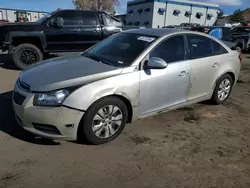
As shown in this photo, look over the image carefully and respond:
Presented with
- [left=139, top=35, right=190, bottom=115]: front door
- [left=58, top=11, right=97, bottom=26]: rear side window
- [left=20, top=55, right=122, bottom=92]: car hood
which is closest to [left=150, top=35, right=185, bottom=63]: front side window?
[left=139, top=35, right=190, bottom=115]: front door

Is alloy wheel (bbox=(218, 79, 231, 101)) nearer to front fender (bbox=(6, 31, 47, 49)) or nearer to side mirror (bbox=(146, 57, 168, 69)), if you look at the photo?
side mirror (bbox=(146, 57, 168, 69))

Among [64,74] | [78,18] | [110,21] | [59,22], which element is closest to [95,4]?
[110,21]

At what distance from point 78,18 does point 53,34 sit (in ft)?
3.38

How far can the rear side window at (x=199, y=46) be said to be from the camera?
4.31 m

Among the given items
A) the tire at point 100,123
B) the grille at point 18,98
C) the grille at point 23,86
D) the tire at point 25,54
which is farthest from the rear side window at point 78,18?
the tire at point 100,123

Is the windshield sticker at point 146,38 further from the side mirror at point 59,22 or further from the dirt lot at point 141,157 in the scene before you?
the side mirror at point 59,22

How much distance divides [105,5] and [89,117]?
163 ft

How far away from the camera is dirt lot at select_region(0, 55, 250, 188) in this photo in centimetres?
277

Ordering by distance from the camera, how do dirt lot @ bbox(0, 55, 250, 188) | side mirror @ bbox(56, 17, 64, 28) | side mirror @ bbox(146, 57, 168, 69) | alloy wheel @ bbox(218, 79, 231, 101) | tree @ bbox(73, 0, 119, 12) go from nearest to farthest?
dirt lot @ bbox(0, 55, 250, 188) → side mirror @ bbox(146, 57, 168, 69) → alloy wheel @ bbox(218, 79, 231, 101) → side mirror @ bbox(56, 17, 64, 28) → tree @ bbox(73, 0, 119, 12)

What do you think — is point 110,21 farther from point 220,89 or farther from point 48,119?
point 48,119

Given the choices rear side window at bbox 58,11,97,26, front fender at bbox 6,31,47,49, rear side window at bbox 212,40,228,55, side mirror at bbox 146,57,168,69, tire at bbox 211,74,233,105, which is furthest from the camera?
rear side window at bbox 58,11,97,26

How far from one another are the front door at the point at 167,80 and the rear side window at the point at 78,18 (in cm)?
505

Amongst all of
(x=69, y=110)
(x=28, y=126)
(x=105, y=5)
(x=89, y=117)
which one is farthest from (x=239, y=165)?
(x=105, y=5)

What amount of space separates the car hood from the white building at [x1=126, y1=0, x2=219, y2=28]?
44.7 meters
